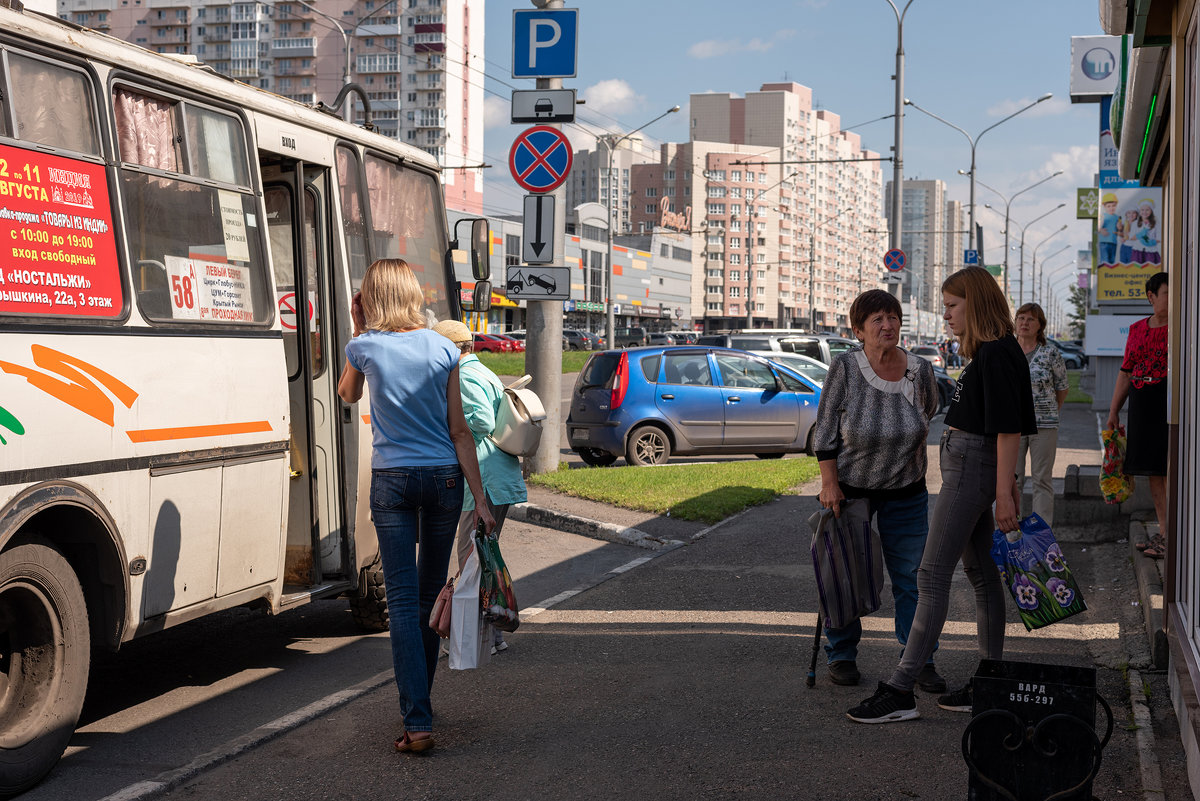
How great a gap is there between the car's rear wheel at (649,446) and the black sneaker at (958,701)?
10.5 m

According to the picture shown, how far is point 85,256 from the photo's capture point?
4945 millimetres

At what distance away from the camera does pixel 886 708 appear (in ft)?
17.4

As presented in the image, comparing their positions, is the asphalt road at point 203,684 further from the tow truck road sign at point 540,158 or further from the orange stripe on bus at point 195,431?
the tow truck road sign at point 540,158

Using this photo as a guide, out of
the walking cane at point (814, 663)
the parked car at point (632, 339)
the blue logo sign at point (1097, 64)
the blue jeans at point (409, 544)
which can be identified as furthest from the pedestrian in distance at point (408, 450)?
the parked car at point (632, 339)

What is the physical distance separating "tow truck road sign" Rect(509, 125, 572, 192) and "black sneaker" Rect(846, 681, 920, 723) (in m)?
8.20

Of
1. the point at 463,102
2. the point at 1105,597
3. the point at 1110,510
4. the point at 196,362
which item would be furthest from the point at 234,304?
the point at 463,102

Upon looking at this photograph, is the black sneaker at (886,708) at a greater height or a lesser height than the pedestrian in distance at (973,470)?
lesser

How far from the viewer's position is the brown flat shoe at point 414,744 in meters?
4.94

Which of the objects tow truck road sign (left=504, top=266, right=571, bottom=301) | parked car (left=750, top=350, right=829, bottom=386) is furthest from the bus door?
parked car (left=750, top=350, right=829, bottom=386)

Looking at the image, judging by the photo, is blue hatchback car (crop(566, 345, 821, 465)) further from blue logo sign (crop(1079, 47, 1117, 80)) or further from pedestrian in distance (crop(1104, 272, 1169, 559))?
blue logo sign (crop(1079, 47, 1117, 80))

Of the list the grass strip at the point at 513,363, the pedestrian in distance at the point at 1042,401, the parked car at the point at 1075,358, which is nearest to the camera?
the pedestrian in distance at the point at 1042,401

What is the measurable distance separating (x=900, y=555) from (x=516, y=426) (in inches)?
82.1

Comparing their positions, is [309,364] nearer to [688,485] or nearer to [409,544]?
[409,544]

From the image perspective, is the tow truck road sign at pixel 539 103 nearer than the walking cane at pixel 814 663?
No
